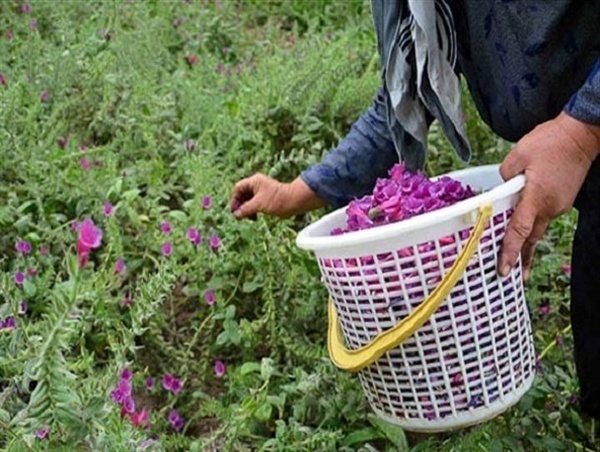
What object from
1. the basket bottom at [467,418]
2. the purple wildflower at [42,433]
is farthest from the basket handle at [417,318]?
the purple wildflower at [42,433]

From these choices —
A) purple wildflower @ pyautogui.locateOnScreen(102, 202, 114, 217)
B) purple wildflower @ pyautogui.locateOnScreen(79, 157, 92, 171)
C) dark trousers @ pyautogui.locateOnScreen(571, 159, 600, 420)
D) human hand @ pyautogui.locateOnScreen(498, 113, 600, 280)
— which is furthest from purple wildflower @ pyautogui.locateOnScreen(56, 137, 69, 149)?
human hand @ pyautogui.locateOnScreen(498, 113, 600, 280)

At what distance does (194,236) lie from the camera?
243 centimetres

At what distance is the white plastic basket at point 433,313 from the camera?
158 cm

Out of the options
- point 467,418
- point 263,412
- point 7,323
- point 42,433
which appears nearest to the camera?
point 42,433

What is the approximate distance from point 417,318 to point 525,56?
1.64ft

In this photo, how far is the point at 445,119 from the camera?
1.94 m

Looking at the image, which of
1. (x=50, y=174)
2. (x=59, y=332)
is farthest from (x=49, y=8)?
(x=59, y=332)

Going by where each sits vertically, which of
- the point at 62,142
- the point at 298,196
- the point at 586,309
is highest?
the point at 298,196

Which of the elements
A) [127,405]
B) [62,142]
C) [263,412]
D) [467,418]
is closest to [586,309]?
[467,418]

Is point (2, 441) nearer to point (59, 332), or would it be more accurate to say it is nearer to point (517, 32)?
point (59, 332)

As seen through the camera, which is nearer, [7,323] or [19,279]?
[7,323]

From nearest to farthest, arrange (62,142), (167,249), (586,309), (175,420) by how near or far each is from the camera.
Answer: (175,420) < (586,309) < (167,249) < (62,142)

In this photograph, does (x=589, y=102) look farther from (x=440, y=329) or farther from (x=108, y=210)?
(x=108, y=210)

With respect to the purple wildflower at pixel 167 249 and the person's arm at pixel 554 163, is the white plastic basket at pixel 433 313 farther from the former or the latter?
the purple wildflower at pixel 167 249
